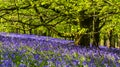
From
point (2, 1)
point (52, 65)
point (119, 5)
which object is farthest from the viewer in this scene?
point (2, 1)

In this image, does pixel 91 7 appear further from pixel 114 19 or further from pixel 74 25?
pixel 74 25

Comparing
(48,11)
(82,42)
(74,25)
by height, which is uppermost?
(48,11)

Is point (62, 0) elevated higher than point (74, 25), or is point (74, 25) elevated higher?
point (62, 0)

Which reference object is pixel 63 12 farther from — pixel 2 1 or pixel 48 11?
pixel 2 1

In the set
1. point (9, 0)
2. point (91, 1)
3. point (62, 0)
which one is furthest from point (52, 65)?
point (9, 0)

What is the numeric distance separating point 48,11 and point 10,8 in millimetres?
2044

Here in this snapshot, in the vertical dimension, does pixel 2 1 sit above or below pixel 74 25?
above

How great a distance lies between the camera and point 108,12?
12344 millimetres

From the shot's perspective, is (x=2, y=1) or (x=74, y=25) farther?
(x=74, y=25)

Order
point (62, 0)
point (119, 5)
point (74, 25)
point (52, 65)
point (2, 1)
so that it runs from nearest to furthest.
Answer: point (52, 65) < point (119, 5) < point (62, 0) < point (2, 1) < point (74, 25)

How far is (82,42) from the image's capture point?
15875 millimetres

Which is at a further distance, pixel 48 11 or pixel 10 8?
pixel 48 11

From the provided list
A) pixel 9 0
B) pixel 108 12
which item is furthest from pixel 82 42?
pixel 9 0

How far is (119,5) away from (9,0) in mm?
4959
